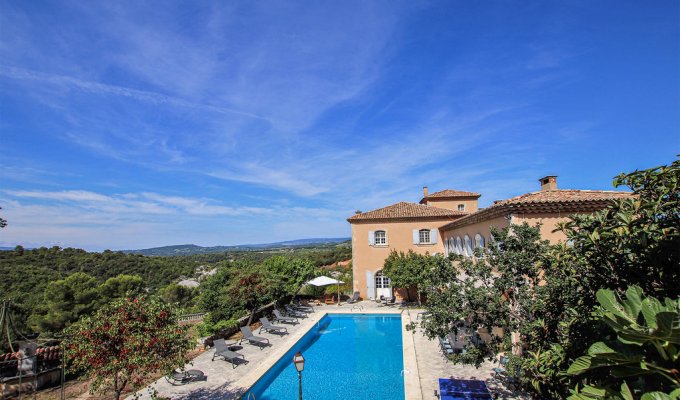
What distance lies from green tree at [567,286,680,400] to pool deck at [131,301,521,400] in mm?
5951

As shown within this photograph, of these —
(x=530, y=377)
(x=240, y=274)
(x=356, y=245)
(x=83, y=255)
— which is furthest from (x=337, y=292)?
(x=83, y=255)

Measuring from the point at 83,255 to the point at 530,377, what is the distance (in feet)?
182

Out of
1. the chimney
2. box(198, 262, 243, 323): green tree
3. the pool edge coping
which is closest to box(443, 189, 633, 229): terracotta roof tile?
the chimney

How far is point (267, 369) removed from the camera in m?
11.6

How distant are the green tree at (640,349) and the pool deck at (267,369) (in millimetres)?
5951

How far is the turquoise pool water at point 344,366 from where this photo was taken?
10641 millimetres

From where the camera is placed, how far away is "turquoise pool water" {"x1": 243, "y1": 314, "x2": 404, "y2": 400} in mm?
10641

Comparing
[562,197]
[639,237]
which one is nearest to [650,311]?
[639,237]

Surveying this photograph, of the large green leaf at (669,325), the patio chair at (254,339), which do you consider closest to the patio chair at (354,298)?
the patio chair at (254,339)

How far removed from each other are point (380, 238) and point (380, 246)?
63cm

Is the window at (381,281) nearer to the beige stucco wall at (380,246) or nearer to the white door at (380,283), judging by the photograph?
the white door at (380,283)

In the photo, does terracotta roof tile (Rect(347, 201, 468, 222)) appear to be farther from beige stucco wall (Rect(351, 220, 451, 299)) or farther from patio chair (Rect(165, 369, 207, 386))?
patio chair (Rect(165, 369, 207, 386))

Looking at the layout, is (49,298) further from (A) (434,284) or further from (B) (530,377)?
(B) (530,377)

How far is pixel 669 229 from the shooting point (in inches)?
134
